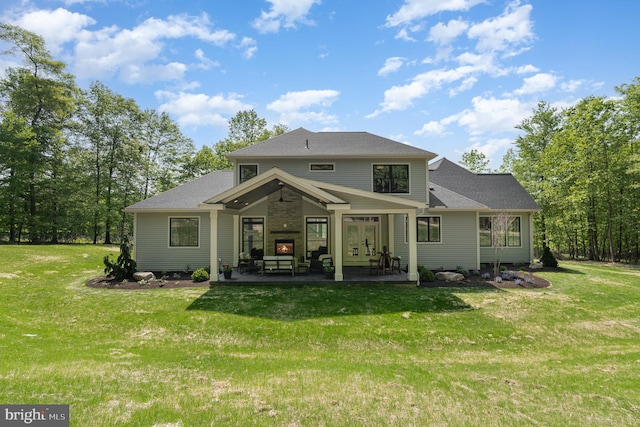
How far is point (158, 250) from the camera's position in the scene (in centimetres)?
1475

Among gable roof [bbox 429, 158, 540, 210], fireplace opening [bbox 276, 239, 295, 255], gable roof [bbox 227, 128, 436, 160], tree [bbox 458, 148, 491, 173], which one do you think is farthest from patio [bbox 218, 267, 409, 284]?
tree [bbox 458, 148, 491, 173]

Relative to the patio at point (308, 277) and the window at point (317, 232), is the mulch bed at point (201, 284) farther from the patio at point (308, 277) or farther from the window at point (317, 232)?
the window at point (317, 232)

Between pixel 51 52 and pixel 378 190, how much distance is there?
2896 centimetres

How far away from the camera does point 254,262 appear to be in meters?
13.9

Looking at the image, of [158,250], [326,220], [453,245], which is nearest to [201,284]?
[158,250]

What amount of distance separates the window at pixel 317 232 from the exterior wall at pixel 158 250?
4750 mm

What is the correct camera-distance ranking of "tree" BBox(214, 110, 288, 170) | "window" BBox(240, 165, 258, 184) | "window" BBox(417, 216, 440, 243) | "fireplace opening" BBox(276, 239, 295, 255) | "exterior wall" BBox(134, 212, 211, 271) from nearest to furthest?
"fireplace opening" BBox(276, 239, 295, 255) < "exterior wall" BBox(134, 212, 211, 271) < "window" BBox(240, 165, 258, 184) < "window" BBox(417, 216, 440, 243) < "tree" BBox(214, 110, 288, 170)

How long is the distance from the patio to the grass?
420 millimetres

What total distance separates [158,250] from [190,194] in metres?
3.00

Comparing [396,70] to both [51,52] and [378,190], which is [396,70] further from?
[51,52]

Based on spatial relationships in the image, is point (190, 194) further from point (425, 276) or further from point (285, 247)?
point (425, 276)

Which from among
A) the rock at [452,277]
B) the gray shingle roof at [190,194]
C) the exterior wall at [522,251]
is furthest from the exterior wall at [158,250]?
the exterior wall at [522,251]

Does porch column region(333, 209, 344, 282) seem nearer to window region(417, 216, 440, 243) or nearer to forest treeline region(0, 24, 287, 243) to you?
window region(417, 216, 440, 243)

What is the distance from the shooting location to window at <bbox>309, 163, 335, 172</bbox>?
15026 millimetres
